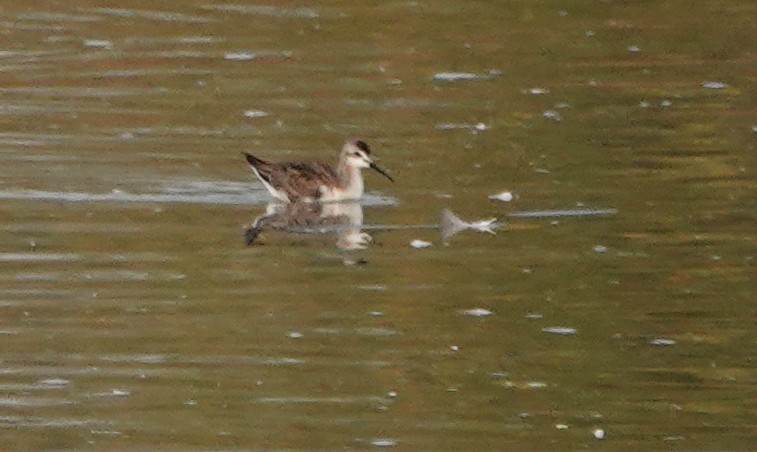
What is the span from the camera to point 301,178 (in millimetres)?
14695

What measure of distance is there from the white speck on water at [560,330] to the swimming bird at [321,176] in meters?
3.64

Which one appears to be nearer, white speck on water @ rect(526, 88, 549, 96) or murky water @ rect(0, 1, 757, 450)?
murky water @ rect(0, 1, 757, 450)

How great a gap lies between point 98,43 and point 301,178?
6.62m

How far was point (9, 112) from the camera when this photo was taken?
17.2 m

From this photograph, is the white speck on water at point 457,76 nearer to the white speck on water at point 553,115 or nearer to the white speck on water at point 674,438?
the white speck on water at point 553,115

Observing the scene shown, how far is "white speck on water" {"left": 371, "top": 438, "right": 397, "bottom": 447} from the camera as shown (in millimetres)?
9141

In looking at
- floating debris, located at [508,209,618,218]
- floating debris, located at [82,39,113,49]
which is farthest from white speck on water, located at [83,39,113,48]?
floating debris, located at [508,209,618,218]

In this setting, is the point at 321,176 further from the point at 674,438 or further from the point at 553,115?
the point at 674,438

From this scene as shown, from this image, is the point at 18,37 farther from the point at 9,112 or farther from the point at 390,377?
the point at 390,377

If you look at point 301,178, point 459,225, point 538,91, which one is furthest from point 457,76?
point 459,225

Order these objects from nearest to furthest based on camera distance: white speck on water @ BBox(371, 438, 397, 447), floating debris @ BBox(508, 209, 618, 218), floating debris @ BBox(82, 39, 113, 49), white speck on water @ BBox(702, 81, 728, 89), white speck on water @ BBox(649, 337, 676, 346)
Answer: white speck on water @ BBox(371, 438, 397, 447) < white speck on water @ BBox(649, 337, 676, 346) < floating debris @ BBox(508, 209, 618, 218) < white speck on water @ BBox(702, 81, 728, 89) < floating debris @ BBox(82, 39, 113, 49)

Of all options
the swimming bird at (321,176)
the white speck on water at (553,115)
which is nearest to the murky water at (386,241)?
the white speck on water at (553,115)

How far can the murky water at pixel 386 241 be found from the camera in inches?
384

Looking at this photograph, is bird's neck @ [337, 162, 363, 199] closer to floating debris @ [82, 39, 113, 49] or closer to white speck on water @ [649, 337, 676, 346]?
white speck on water @ [649, 337, 676, 346]
